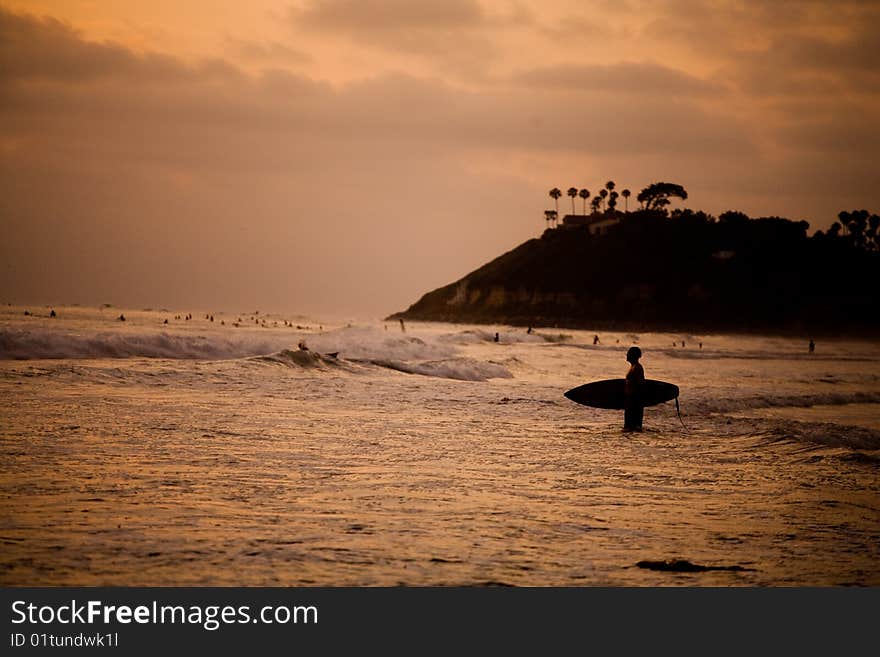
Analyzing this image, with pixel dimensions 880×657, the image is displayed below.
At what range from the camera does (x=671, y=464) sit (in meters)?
12.9

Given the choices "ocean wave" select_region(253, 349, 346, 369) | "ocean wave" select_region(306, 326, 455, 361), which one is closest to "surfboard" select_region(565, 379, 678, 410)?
"ocean wave" select_region(253, 349, 346, 369)

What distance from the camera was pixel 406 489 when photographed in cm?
1002

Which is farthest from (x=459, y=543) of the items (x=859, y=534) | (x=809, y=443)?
(x=809, y=443)

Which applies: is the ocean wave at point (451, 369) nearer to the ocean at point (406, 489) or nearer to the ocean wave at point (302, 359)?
the ocean wave at point (302, 359)

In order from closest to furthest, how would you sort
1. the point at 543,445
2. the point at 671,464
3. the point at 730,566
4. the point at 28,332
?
the point at 730,566 → the point at 671,464 → the point at 543,445 → the point at 28,332

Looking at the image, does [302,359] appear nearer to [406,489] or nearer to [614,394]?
[614,394]

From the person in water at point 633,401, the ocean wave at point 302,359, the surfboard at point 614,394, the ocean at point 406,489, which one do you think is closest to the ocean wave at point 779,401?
the ocean at point 406,489

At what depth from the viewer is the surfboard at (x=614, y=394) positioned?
17.7 m

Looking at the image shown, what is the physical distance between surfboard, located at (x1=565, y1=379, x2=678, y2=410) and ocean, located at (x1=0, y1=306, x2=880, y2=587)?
0.50m

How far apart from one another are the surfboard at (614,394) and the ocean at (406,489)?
500mm
